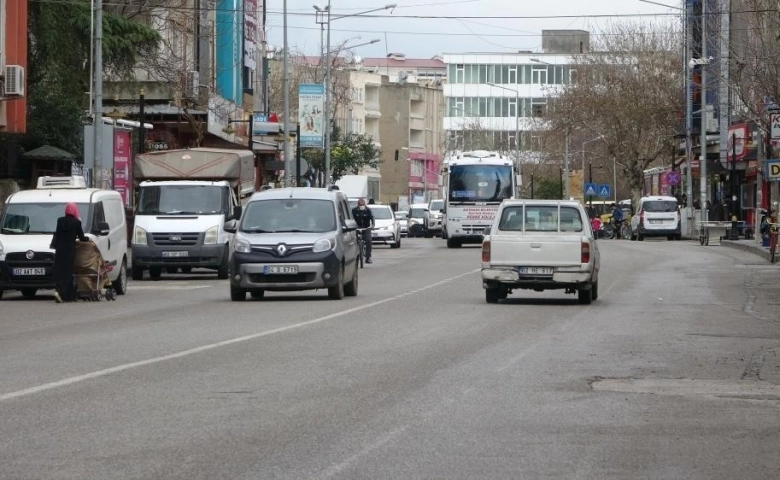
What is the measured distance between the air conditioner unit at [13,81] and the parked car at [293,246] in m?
12.9

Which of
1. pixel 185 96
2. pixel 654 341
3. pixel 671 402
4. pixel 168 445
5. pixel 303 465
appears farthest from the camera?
pixel 185 96

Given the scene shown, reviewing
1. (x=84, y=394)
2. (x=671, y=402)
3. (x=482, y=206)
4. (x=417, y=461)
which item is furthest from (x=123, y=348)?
(x=482, y=206)

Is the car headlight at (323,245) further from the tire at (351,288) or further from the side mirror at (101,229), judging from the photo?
the side mirror at (101,229)

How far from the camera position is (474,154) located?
200 ft

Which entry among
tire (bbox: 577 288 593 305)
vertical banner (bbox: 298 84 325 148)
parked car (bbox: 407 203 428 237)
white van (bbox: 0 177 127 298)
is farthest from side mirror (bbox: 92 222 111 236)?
parked car (bbox: 407 203 428 237)

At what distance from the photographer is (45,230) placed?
3012cm

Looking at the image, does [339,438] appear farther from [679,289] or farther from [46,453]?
[679,289]

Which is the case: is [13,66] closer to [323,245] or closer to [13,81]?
[13,81]

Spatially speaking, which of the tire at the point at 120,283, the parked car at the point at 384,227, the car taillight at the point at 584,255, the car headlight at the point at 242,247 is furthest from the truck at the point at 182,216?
the parked car at the point at 384,227

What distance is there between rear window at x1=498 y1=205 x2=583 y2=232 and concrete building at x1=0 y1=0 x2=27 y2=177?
16.6 metres

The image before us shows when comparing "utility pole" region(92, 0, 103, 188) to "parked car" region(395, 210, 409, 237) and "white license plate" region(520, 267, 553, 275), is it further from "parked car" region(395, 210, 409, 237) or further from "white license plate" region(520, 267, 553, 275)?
"parked car" region(395, 210, 409, 237)

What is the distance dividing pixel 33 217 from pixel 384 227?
3160cm

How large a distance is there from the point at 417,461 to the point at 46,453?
2111mm

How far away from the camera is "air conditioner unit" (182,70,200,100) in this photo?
59844 mm
